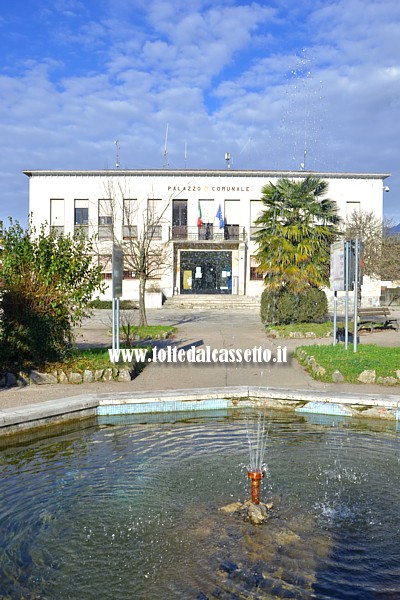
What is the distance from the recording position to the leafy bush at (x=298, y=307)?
65.1 feet

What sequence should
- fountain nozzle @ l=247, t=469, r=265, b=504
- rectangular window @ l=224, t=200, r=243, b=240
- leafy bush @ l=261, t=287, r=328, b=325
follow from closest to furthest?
fountain nozzle @ l=247, t=469, r=265, b=504, leafy bush @ l=261, t=287, r=328, b=325, rectangular window @ l=224, t=200, r=243, b=240

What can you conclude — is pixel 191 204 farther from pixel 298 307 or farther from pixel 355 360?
pixel 355 360

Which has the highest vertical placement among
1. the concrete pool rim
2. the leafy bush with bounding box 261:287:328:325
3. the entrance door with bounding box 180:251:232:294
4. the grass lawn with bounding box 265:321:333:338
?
the entrance door with bounding box 180:251:232:294

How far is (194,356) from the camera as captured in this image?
13.6 m

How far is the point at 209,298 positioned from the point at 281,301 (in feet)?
61.3

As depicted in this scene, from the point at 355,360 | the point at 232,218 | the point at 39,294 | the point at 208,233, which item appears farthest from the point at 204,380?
the point at 232,218

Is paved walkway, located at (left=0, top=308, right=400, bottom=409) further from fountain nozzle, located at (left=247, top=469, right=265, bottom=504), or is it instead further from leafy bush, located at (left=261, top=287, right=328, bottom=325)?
fountain nozzle, located at (left=247, top=469, right=265, bottom=504)

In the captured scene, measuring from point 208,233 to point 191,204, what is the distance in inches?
108

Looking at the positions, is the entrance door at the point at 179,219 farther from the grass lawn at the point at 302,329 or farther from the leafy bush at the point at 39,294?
the leafy bush at the point at 39,294

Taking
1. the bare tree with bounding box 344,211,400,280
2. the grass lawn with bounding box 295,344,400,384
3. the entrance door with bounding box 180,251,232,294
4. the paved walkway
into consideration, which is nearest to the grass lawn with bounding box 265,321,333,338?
the paved walkway

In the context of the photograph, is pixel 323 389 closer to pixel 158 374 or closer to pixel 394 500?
pixel 158 374

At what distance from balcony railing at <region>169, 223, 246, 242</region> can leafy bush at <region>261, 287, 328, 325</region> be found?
22.5 meters

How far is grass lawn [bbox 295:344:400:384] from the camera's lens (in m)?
10.1

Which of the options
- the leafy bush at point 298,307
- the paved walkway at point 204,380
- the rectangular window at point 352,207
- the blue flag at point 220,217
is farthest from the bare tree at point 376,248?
the paved walkway at point 204,380
